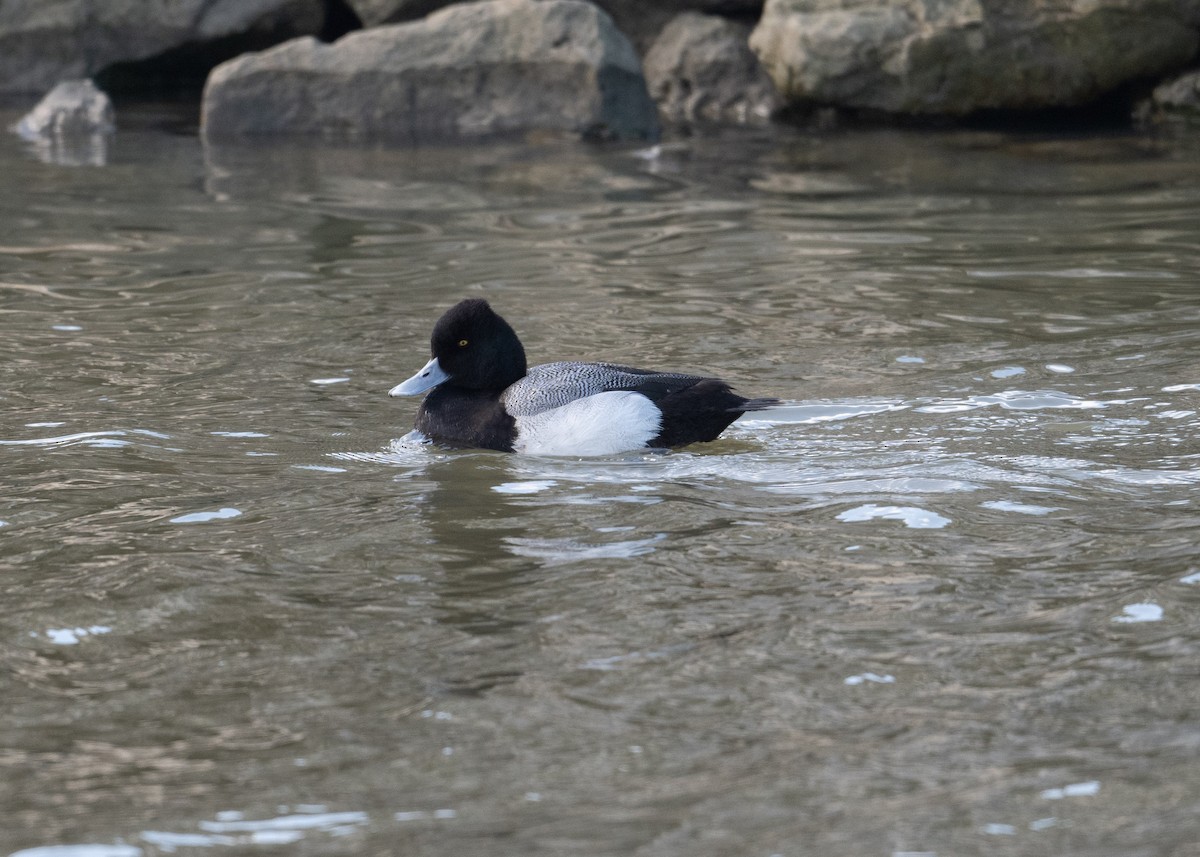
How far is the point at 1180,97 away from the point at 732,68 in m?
4.10

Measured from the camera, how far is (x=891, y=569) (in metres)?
4.96

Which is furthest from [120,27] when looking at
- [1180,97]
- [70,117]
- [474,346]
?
[474,346]

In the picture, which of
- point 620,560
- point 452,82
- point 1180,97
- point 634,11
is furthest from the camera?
point 634,11

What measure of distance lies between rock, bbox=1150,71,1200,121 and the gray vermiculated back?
31.0 feet

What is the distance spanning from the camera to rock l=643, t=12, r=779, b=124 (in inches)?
625

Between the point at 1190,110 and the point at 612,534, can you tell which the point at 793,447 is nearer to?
the point at 612,534

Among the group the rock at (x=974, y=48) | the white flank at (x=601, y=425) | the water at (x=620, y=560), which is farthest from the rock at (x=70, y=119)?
the white flank at (x=601, y=425)

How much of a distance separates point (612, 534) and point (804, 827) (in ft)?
6.71

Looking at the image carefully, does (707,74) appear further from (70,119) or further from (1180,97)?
(70,119)

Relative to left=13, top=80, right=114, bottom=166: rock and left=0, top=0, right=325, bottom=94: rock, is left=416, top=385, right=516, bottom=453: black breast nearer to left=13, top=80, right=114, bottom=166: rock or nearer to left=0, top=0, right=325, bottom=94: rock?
left=13, top=80, right=114, bottom=166: rock

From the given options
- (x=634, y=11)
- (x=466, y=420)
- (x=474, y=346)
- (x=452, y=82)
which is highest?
(x=634, y=11)

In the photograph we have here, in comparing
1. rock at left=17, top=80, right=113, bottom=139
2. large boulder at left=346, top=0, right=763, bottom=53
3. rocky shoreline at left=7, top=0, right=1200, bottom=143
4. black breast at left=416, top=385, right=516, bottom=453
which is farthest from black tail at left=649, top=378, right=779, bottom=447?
rock at left=17, top=80, right=113, bottom=139

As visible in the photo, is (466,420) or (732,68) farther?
(732,68)

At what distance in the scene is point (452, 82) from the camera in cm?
1473
